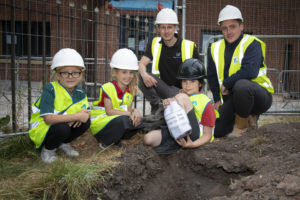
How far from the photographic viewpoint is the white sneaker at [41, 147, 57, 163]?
3412 mm

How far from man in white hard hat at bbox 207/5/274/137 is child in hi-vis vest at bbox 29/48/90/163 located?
1.93m

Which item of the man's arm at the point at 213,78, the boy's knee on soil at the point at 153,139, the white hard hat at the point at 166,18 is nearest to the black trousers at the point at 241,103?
the man's arm at the point at 213,78

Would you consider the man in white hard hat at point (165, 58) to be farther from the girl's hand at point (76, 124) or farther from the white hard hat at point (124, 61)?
the girl's hand at point (76, 124)

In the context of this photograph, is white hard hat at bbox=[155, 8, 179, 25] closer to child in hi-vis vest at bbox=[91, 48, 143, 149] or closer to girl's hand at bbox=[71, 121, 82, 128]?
child in hi-vis vest at bbox=[91, 48, 143, 149]

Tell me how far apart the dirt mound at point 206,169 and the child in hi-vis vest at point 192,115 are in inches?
4.2

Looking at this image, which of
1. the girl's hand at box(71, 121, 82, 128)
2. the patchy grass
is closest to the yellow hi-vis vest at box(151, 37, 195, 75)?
the girl's hand at box(71, 121, 82, 128)

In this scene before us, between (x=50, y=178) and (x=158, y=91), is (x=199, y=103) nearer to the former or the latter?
(x=158, y=91)

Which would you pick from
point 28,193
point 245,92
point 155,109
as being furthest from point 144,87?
point 28,193

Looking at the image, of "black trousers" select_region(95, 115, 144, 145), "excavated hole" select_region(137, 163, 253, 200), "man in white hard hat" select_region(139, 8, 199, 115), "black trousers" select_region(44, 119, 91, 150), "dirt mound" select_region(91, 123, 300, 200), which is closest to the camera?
"dirt mound" select_region(91, 123, 300, 200)

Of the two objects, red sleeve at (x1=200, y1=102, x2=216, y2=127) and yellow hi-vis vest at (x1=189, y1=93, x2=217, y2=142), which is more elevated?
yellow hi-vis vest at (x1=189, y1=93, x2=217, y2=142)

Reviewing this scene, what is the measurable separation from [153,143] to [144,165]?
406 mm

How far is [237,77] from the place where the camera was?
13.6 feet

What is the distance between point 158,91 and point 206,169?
159 centimetres

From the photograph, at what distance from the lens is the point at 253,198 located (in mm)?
2168
